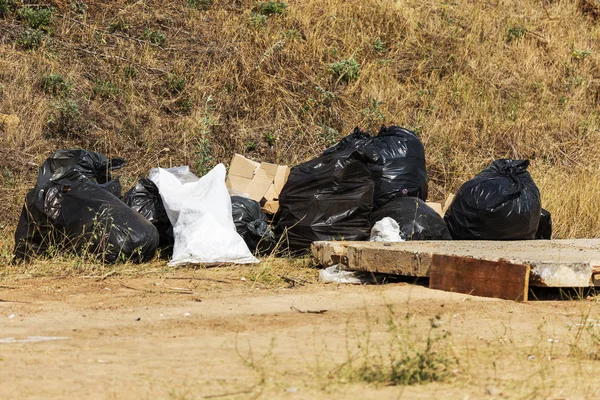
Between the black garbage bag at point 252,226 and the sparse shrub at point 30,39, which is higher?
the sparse shrub at point 30,39

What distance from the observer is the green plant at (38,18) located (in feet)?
29.6

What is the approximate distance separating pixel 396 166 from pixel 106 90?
10.4 feet

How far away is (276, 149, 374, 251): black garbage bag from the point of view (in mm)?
6328

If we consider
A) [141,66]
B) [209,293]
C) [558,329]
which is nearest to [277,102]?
[141,66]

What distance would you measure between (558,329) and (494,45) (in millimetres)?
7486

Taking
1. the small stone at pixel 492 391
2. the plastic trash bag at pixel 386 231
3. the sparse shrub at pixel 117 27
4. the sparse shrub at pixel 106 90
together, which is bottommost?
the plastic trash bag at pixel 386 231

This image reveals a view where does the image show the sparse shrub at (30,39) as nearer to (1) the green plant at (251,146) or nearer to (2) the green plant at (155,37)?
(2) the green plant at (155,37)

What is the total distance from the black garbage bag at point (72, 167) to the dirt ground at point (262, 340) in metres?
1.05

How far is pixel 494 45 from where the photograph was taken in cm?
1116

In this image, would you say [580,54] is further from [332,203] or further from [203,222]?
[203,222]

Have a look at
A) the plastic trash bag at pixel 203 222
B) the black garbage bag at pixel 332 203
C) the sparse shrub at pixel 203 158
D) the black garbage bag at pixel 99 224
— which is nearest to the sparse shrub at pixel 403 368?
the plastic trash bag at pixel 203 222

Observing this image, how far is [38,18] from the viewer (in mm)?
9031

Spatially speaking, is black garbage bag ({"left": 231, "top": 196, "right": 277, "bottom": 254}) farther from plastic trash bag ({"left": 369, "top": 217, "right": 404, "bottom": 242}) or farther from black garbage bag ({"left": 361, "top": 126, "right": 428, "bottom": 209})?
black garbage bag ({"left": 361, "top": 126, "right": 428, "bottom": 209})

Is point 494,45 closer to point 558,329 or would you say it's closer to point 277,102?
point 277,102
